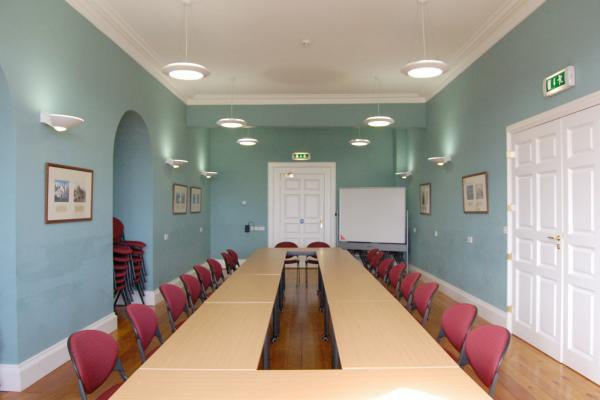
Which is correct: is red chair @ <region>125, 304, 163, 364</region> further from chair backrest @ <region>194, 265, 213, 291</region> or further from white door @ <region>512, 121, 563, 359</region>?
white door @ <region>512, 121, 563, 359</region>

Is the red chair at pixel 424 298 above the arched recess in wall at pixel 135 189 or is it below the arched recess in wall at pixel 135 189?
below

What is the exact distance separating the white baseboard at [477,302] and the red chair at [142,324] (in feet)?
12.4

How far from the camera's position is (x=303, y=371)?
1.85m

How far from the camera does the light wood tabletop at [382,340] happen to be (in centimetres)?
193

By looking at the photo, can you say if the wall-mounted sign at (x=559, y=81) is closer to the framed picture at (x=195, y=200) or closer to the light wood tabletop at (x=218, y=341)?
the light wood tabletop at (x=218, y=341)

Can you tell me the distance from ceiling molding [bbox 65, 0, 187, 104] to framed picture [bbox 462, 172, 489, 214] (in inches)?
177

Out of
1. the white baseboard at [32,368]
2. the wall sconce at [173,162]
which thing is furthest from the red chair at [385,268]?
the wall sconce at [173,162]

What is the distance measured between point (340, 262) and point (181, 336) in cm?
326

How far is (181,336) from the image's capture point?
7.61ft

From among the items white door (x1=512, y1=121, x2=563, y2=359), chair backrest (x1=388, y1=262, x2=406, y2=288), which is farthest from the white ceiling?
chair backrest (x1=388, y1=262, x2=406, y2=288)

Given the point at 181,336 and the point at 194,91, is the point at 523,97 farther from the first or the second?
the point at 194,91

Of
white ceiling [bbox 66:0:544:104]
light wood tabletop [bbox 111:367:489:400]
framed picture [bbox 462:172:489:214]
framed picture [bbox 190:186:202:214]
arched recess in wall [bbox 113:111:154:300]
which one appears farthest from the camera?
framed picture [bbox 190:186:202:214]

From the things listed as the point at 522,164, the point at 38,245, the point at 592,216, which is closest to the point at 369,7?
the point at 522,164

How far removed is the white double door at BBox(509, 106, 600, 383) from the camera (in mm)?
3336
